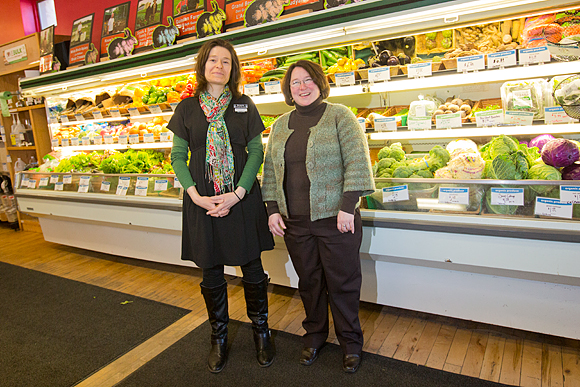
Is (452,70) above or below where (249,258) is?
above

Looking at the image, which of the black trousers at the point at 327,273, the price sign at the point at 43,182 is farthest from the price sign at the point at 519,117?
the price sign at the point at 43,182

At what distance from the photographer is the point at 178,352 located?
2605mm

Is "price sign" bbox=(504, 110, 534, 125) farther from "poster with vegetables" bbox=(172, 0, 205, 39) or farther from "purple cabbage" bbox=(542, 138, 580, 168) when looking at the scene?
"poster with vegetables" bbox=(172, 0, 205, 39)

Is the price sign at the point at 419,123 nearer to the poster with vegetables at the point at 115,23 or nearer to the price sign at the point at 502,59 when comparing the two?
the price sign at the point at 502,59

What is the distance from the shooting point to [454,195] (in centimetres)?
244

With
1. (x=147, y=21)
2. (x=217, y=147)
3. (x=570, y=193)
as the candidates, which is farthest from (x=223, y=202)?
(x=147, y=21)

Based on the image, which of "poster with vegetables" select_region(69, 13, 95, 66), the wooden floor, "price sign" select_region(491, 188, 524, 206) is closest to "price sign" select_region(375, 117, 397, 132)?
"price sign" select_region(491, 188, 524, 206)

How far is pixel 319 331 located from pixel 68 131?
15.5ft

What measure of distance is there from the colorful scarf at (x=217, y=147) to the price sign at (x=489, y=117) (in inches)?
66.6

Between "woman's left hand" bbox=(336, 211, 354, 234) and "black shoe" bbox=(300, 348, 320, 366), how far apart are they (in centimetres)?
Result: 86

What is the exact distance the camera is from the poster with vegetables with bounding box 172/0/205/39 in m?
3.89

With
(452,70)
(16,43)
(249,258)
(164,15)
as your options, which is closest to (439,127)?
(452,70)

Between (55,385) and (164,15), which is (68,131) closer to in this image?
(164,15)

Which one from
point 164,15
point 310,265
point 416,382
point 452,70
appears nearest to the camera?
point 416,382
